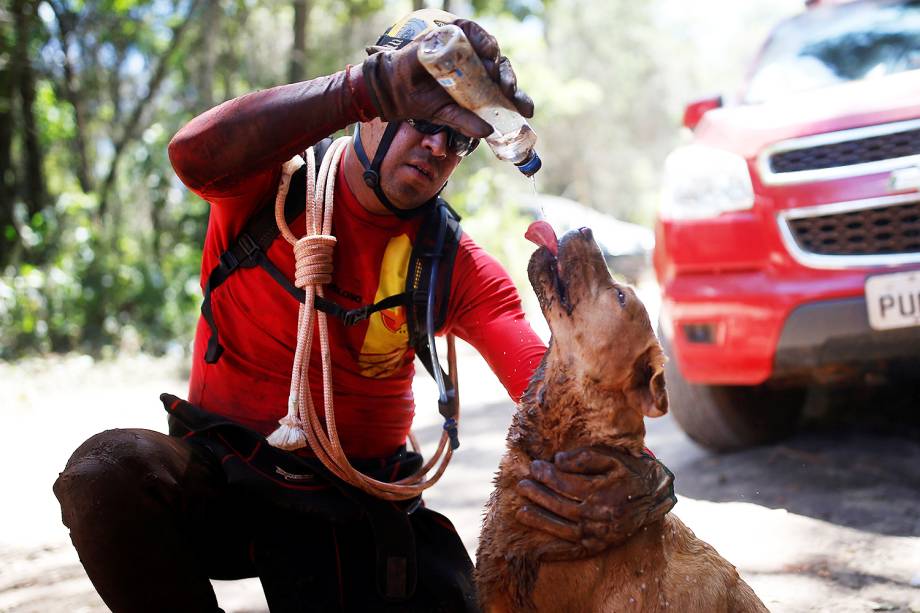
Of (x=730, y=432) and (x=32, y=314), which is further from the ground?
(x=32, y=314)

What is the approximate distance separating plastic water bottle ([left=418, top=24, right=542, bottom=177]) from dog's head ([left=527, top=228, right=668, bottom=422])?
34cm

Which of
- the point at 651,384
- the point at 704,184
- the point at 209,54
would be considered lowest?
the point at 651,384

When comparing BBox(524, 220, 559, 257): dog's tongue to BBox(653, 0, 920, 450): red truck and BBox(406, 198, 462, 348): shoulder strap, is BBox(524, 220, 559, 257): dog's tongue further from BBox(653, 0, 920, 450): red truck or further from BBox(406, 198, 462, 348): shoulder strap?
BBox(653, 0, 920, 450): red truck

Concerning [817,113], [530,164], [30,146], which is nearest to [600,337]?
[530,164]

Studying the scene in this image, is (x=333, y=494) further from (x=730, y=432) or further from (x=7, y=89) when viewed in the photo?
(x=7, y=89)

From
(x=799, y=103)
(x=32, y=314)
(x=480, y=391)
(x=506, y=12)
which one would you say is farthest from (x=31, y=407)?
(x=506, y=12)

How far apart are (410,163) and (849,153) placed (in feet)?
8.26

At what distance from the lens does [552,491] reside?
7.77 feet

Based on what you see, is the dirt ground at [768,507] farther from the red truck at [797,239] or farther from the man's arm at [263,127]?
the man's arm at [263,127]

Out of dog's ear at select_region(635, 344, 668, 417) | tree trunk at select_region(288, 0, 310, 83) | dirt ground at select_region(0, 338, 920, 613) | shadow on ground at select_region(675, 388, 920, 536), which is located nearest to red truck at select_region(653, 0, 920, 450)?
shadow on ground at select_region(675, 388, 920, 536)

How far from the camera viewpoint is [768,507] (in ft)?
14.0

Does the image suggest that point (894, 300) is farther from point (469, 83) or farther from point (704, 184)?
point (469, 83)

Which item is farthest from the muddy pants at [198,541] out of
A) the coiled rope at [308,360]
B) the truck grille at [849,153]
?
the truck grille at [849,153]

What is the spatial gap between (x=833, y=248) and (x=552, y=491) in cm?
262
